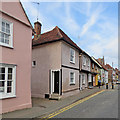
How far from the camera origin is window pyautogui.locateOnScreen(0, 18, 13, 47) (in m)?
7.61

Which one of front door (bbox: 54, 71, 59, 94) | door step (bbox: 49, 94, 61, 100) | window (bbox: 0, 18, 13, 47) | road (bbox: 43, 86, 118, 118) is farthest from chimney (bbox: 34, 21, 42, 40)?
road (bbox: 43, 86, 118, 118)

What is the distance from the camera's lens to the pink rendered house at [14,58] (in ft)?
24.0

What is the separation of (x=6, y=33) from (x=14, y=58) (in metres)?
1.63

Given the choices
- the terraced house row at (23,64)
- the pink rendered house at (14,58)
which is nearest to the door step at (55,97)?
the terraced house row at (23,64)

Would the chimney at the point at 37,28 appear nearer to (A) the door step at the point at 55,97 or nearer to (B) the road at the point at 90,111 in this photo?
(A) the door step at the point at 55,97

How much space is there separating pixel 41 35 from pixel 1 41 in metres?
8.85

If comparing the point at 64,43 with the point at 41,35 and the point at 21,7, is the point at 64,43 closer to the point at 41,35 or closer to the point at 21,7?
the point at 41,35

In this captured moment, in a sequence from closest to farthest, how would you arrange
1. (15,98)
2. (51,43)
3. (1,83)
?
(1,83), (15,98), (51,43)

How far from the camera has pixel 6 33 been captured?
7730mm

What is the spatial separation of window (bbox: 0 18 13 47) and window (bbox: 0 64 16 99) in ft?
4.85

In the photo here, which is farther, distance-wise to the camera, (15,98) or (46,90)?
(46,90)

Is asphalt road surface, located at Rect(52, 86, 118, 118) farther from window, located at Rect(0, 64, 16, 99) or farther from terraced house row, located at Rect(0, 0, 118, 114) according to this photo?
window, located at Rect(0, 64, 16, 99)

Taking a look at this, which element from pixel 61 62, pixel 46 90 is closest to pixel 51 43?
pixel 61 62

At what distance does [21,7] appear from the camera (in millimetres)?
8914
